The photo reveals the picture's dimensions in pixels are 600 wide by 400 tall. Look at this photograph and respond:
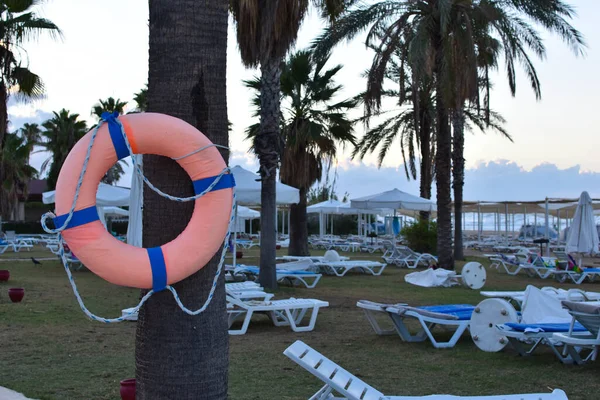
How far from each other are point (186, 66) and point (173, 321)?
1.28 m

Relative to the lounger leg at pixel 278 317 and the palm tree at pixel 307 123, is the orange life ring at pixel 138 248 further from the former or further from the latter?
the palm tree at pixel 307 123

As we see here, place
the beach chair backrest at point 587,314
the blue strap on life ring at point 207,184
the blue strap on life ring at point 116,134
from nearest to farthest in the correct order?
the blue strap on life ring at point 116,134, the blue strap on life ring at point 207,184, the beach chair backrest at point 587,314

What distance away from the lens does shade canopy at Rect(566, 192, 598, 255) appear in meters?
15.3

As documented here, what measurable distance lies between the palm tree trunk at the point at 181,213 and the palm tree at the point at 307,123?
588 inches

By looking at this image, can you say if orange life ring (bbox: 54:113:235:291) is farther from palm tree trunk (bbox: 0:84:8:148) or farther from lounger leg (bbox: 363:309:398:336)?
palm tree trunk (bbox: 0:84:8:148)

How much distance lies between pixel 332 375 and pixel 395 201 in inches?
611

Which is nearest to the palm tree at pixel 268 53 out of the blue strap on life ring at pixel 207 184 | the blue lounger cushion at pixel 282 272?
the blue lounger cushion at pixel 282 272

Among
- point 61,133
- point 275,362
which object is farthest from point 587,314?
point 61,133

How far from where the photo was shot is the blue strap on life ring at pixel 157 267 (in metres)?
3.12

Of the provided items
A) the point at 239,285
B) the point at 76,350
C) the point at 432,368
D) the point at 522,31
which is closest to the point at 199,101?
the point at 432,368

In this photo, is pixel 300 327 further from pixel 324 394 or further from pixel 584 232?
pixel 584 232

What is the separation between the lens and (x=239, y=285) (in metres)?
9.38

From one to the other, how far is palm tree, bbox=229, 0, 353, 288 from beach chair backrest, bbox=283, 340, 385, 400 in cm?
739

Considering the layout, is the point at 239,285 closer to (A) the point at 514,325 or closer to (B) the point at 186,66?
(A) the point at 514,325
